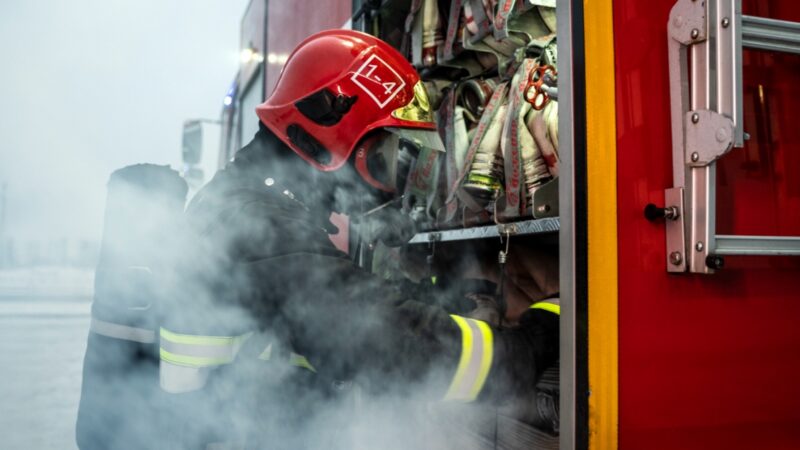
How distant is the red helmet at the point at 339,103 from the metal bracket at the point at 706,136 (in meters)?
0.93

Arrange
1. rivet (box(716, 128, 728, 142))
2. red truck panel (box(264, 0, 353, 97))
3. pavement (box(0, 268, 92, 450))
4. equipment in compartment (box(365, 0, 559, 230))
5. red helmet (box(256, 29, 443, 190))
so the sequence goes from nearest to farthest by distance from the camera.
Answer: rivet (box(716, 128, 728, 142)), pavement (box(0, 268, 92, 450)), red helmet (box(256, 29, 443, 190)), equipment in compartment (box(365, 0, 559, 230)), red truck panel (box(264, 0, 353, 97))

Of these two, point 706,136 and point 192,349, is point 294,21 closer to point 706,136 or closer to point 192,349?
point 192,349

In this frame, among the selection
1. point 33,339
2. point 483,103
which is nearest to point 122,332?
point 33,339

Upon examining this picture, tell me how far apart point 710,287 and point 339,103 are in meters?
1.14

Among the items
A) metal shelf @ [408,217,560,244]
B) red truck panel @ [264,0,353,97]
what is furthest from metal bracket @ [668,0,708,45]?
red truck panel @ [264,0,353,97]

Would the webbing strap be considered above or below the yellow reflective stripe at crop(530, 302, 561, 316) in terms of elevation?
below

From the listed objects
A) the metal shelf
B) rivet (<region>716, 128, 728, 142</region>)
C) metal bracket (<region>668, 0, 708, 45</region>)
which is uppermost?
metal bracket (<region>668, 0, 708, 45</region>)

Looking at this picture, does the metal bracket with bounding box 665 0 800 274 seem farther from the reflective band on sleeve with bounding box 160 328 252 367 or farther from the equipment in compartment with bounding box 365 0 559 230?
the reflective band on sleeve with bounding box 160 328 252 367

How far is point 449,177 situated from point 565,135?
1.21m

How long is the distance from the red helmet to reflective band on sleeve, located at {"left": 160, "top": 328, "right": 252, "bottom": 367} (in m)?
0.64

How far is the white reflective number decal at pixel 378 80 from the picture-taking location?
5.87ft

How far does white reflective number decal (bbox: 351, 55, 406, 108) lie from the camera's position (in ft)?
5.87

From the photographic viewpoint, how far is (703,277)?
1.12 meters

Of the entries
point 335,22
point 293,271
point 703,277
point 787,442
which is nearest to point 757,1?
point 703,277
